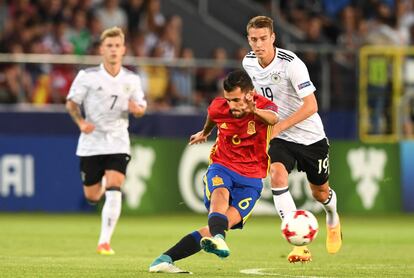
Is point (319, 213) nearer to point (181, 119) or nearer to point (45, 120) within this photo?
point (181, 119)

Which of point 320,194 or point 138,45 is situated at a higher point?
point 138,45

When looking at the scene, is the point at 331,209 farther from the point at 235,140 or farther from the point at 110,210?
the point at 235,140

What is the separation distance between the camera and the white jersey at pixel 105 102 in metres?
14.2

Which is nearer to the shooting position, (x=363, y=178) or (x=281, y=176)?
(x=281, y=176)

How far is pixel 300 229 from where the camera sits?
10367 millimetres

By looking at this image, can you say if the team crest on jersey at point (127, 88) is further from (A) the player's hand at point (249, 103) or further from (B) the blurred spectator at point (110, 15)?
(B) the blurred spectator at point (110, 15)

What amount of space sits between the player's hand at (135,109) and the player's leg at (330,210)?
7.47 feet

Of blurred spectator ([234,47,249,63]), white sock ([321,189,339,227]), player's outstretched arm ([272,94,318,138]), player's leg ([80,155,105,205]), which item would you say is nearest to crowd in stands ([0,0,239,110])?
blurred spectator ([234,47,249,63])

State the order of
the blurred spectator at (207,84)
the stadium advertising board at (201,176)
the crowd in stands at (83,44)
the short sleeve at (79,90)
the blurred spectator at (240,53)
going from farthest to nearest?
1. the blurred spectator at (240,53)
2. the blurred spectator at (207,84)
3. the stadium advertising board at (201,176)
4. the crowd in stands at (83,44)
5. the short sleeve at (79,90)

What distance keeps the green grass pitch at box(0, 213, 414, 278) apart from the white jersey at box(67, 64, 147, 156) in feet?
4.08

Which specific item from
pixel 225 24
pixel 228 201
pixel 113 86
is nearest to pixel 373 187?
pixel 225 24

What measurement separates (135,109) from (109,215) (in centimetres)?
127

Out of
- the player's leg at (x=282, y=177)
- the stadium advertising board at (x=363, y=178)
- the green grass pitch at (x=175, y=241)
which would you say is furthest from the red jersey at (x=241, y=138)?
the stadium advertising board at (x=363, y=178)

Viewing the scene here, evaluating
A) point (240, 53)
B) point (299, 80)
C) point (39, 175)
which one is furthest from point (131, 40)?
point (299, 80)
